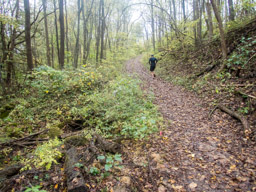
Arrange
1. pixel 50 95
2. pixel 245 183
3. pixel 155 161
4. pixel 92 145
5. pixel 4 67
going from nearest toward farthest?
pixel 245 183
pixel 155 161
pixel 92 145
pixel 50 95
pixel 4 67

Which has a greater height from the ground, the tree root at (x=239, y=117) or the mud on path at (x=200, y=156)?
the tree root at (x=239, y=117)

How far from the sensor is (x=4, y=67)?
9.81 metres

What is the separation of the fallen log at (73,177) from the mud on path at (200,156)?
124cm

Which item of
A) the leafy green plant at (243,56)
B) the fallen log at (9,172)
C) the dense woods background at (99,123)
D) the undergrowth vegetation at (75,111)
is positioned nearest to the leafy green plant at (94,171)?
the dense woods background at (99,123)

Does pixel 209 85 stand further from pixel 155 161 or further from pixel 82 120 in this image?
pixel 82 120

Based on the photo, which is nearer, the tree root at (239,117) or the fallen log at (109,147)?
the fallen log at (109,147)

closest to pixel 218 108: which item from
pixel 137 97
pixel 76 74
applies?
pixel 137 97

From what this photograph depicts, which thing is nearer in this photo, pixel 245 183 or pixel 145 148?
pixel 245 183

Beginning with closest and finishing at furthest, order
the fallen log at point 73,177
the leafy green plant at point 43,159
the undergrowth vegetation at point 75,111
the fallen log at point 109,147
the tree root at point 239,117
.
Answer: the fallen log at point 73,177
the leafy green plant at point 43,159
the fallen log at point 109,147
the tree root at point 239,117
the undergrowth vegetation at point 75,111

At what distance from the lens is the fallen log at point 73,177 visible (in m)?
2.56

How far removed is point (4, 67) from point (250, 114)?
13.0m

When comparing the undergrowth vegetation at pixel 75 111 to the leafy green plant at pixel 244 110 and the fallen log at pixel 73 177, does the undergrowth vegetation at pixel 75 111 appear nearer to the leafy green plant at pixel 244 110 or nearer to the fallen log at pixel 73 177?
the fallen log at pixel 73 177

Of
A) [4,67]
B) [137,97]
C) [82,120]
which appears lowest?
[82,120]

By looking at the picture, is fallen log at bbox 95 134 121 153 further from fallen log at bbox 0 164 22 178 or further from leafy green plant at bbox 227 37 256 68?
leafy green plant at bbox 227 37 256 68
